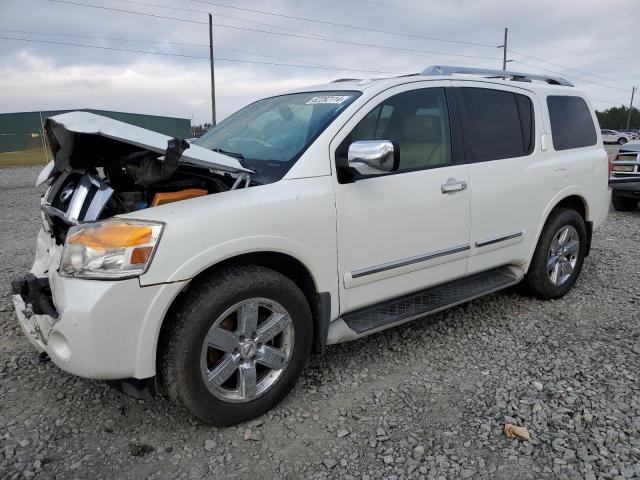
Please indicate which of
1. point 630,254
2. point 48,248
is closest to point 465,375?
point 48,248

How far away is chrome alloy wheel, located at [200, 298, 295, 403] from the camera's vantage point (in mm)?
2510

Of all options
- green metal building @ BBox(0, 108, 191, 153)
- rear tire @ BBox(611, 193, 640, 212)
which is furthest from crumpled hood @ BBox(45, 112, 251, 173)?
green metal building @ BBox(0, 108, 191, 153)

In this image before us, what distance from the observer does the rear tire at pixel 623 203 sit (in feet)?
30.0

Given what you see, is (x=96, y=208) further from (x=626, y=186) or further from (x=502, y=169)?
(x=626, y=186)

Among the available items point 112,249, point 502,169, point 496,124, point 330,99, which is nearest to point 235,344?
point 112,249

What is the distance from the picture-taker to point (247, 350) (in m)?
2.61

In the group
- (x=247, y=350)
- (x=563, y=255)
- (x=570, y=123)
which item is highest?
(x=570, y=123)

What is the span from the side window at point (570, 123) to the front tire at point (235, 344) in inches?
113

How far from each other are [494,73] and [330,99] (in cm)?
167

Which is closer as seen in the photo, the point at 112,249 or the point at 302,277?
the point at 112,249

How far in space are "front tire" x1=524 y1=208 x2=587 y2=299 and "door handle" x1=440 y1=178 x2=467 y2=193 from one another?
1245mm

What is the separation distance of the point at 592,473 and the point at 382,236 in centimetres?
154

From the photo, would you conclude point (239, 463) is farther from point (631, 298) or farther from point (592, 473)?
point (631, 298)

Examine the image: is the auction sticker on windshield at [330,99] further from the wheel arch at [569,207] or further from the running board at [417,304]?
the wheel arch at [569,207]
